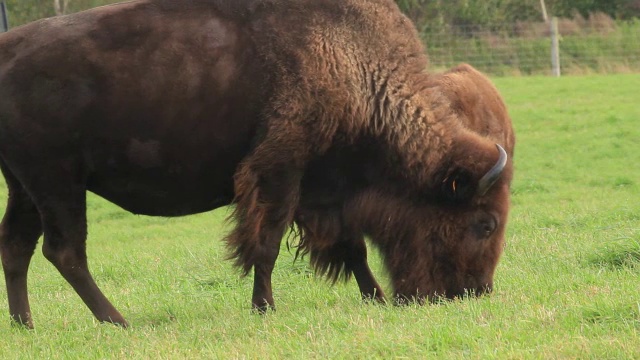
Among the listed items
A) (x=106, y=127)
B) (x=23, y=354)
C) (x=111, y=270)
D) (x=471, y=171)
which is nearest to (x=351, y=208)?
(x=471, y=171)

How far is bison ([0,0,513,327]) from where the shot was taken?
6.95m

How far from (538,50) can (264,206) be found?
23.9m

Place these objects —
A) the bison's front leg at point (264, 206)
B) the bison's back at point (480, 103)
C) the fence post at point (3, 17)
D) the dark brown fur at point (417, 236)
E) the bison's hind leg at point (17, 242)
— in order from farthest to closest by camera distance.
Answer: the fence post at point (3, 17) → the bison's back at point (480, 103) → the bison's hind leg at point (17, 242) → the dark brown fur at point (417, 236) → the bison's front leg at point (264, 206)

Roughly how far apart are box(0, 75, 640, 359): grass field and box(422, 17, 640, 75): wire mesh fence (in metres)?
15.5

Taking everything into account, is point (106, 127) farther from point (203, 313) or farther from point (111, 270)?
point (111, 270)

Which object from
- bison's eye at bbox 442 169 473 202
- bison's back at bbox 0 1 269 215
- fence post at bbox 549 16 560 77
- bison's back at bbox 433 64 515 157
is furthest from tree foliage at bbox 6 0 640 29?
bison's eye at bbox 442 169 473 202

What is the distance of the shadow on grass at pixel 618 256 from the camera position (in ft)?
24.7

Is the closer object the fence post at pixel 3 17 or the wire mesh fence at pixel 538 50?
the fence post at pixel 3 17

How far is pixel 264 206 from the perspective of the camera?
23.2ft

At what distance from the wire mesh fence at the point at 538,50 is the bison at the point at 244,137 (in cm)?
2194

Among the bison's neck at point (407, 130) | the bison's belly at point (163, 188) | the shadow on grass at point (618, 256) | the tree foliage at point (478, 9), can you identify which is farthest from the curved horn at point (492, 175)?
the tree foliage at point (478, 9)

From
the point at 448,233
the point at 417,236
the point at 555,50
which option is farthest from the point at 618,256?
the point at 555,50

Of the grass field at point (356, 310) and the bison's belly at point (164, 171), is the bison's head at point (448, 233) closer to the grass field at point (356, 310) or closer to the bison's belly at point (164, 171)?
the grass field at point (356, 310)

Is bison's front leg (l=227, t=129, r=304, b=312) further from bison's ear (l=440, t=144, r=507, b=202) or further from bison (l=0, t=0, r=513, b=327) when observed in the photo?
bison's ear (l=440, t=144, r=507, b=202)
